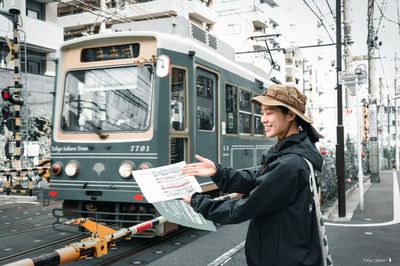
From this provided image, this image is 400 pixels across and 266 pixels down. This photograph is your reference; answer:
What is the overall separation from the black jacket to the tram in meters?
3.97

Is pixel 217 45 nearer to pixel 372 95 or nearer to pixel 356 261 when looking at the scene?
pixel 356 261

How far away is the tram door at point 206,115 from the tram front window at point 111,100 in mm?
1060

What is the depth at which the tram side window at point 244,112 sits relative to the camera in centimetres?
921

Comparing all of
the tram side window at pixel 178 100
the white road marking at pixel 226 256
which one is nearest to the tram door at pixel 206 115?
the tram side window at pixel 178 100

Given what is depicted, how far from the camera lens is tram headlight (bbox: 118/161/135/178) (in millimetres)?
6297

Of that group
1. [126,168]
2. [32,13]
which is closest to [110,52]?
[126,168]

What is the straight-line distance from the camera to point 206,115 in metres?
7.59

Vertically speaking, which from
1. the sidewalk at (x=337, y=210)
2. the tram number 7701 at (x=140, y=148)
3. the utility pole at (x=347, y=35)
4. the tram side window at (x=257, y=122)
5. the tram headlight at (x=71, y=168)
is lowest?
the sidewalk at (x=337, y=210)

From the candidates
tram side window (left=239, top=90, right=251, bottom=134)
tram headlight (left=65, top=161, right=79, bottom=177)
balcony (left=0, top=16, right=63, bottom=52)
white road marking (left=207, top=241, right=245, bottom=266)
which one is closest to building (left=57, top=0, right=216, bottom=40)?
balcony (left=0, top=16, right=63, bottom=52)

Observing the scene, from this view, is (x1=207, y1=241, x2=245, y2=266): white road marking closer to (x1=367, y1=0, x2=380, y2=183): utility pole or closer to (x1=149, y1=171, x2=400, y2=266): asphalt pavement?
(x1=149, y1=171, x2=400, y2=266): asphalt pavement

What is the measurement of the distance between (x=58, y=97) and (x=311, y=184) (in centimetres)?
570

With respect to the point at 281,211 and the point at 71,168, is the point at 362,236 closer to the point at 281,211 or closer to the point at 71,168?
the point at 71,168

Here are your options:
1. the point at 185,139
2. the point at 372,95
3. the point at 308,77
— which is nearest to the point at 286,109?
the point at 185,139

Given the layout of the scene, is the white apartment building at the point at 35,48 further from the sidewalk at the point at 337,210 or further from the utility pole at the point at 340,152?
the utility pole at the point at 340,152
